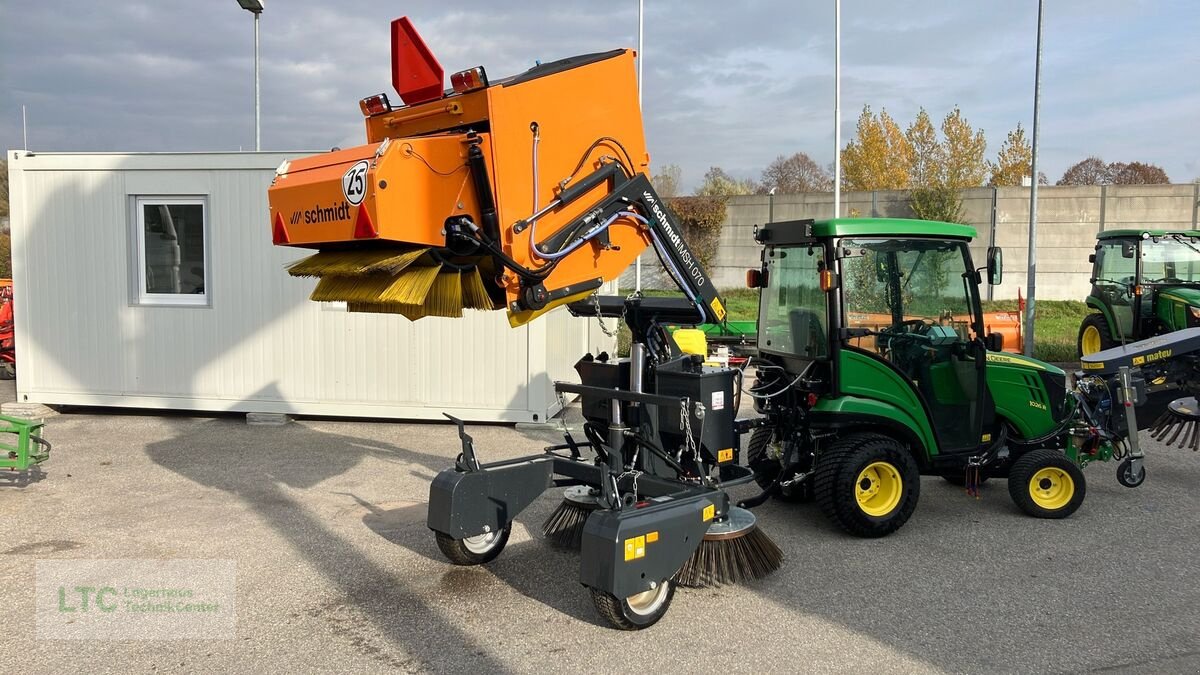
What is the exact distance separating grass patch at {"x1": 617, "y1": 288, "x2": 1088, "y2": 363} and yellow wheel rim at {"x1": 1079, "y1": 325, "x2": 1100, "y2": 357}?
526 millimetres

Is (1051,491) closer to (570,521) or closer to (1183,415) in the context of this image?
(1183,415)

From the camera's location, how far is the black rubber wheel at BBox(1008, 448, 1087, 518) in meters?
6.22

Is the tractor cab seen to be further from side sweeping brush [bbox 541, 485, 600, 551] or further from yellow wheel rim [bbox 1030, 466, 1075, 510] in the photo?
side sweeping brush [bbox 541, 485, 600, 551]

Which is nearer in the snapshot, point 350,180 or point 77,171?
point 350,180

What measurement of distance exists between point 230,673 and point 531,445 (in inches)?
198

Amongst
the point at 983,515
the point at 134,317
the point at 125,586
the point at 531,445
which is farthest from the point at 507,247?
the point at 134,317

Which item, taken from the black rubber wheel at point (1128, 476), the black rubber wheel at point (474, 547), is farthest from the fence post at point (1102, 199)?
the black rubber wheel at point (474, 547)

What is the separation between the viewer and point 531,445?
8.77 m

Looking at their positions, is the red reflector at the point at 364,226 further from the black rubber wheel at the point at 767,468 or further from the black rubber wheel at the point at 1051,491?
the black rubber wheel at the point at 1051,491

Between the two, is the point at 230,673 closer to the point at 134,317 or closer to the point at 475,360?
the point at 475,360

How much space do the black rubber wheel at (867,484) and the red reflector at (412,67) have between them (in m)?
3.43

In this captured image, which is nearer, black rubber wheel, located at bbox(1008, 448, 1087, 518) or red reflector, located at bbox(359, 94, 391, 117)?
red reflector, located at bbox(359, 94, 391, 117)

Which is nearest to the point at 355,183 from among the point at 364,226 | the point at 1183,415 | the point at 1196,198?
the point at 364,226

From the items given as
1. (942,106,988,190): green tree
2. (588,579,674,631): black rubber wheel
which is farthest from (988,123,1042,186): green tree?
(588,579,674,631): black rubber wheel
